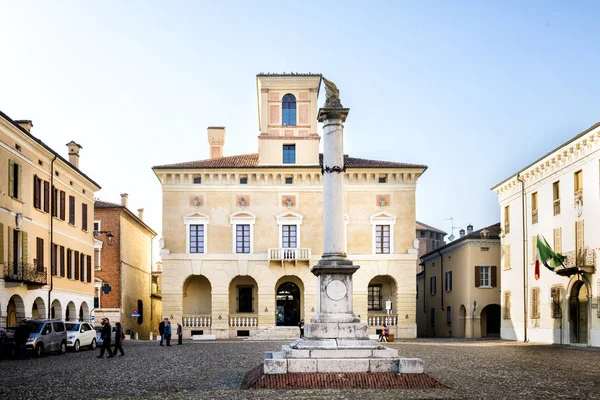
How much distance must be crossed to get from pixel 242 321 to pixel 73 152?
603 inches

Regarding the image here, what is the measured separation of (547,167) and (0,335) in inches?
1086

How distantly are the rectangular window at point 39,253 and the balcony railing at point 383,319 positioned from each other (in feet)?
72.0

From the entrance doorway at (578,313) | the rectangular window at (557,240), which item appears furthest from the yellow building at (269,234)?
the entrance doorway at (578,313)

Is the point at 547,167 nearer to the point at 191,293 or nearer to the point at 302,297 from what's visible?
the point at 302,297

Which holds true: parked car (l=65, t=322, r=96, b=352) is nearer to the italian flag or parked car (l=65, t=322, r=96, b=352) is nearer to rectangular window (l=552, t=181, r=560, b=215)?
the italian flag

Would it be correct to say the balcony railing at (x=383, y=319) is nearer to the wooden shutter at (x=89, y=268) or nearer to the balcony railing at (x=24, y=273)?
the wooden shutter at (x=89, y=268)

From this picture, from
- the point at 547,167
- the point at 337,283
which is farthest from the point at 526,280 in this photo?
the point at 337,283

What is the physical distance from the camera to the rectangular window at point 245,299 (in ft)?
171

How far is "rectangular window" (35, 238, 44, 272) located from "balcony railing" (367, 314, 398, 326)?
864 inches

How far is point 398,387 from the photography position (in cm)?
1666

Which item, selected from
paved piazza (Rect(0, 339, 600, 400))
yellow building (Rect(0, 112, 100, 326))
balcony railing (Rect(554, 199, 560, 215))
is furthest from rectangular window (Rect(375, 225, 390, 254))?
paved piazza (Rect(0, 339, 600, 400))

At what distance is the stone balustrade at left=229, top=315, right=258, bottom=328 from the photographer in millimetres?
50344

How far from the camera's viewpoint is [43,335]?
3053 centimetres

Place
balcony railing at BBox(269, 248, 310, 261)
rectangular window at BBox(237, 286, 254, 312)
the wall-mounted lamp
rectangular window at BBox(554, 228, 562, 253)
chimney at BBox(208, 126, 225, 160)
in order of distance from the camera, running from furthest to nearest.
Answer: chimney at BBox(208, 126, 225, 160)
rectangular window at BBox(237, 286, 254, 312)
the wall-mounted lamp
balcony railing at BBox(269, 248, 310, 261)
rectangular window at BBox(554, 228, 562, 253)
